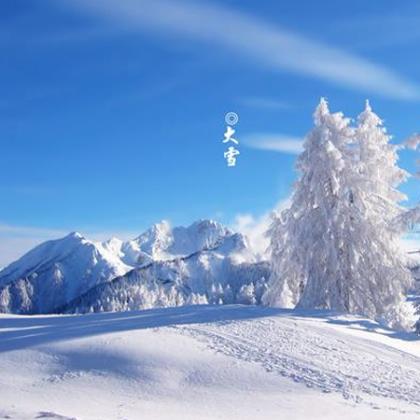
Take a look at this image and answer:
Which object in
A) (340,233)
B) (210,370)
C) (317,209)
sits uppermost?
(317,209)

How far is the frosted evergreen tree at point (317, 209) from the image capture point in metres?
27.6

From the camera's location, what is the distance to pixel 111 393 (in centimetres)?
1264

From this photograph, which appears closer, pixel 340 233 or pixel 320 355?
pixel 320 355

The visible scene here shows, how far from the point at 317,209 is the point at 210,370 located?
51.0ft

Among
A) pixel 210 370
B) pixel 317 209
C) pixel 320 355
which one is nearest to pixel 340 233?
pixel 317 209

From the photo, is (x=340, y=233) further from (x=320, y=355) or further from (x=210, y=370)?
(x=210, y=370)

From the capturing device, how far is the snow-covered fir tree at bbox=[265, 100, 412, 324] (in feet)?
90.2

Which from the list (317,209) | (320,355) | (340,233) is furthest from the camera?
(317,209)

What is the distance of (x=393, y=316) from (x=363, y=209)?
5034 mm

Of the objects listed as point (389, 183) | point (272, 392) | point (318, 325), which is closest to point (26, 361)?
point (272, 392)

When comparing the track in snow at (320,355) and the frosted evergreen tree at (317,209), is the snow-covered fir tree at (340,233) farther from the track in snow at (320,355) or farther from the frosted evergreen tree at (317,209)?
the track in snow at (320,355)

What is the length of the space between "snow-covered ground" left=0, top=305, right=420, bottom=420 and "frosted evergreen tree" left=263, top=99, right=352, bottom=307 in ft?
28.9

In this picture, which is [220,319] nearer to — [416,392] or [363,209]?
[416,392]

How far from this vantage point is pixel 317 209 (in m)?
28.1
